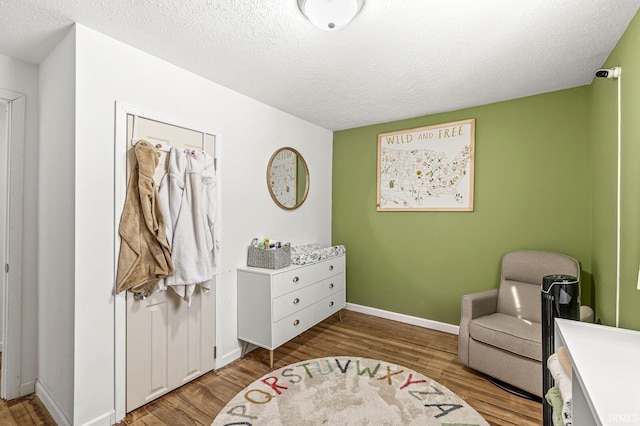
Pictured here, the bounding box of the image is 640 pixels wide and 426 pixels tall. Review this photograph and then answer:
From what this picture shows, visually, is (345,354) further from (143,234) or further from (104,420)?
(143,234)

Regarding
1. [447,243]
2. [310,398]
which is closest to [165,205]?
[310,398]

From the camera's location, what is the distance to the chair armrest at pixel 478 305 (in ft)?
7.78

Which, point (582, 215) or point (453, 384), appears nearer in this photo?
point (453, 384)

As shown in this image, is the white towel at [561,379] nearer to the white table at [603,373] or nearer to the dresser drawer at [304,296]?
the white table at [603,373]

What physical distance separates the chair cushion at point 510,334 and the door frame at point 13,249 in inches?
132

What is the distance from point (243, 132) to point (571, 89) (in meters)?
2.88

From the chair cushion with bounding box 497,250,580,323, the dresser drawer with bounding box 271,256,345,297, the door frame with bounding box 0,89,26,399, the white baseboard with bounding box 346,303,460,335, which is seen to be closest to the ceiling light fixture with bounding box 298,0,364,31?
the dresser drawer with bounding box 271,256,345,297

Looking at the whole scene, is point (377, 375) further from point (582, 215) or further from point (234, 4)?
point (234, 4)

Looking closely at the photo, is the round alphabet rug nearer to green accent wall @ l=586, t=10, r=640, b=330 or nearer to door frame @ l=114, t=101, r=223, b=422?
door frame @ l=114, t=101, r=223, b=422

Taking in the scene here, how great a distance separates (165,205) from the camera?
2.01 meters

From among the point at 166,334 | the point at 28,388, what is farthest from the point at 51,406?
the point at 166,334

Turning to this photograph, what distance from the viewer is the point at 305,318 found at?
112 inches

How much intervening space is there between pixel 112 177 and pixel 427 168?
2852 mm

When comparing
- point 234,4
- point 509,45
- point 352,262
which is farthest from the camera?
point 352,262
